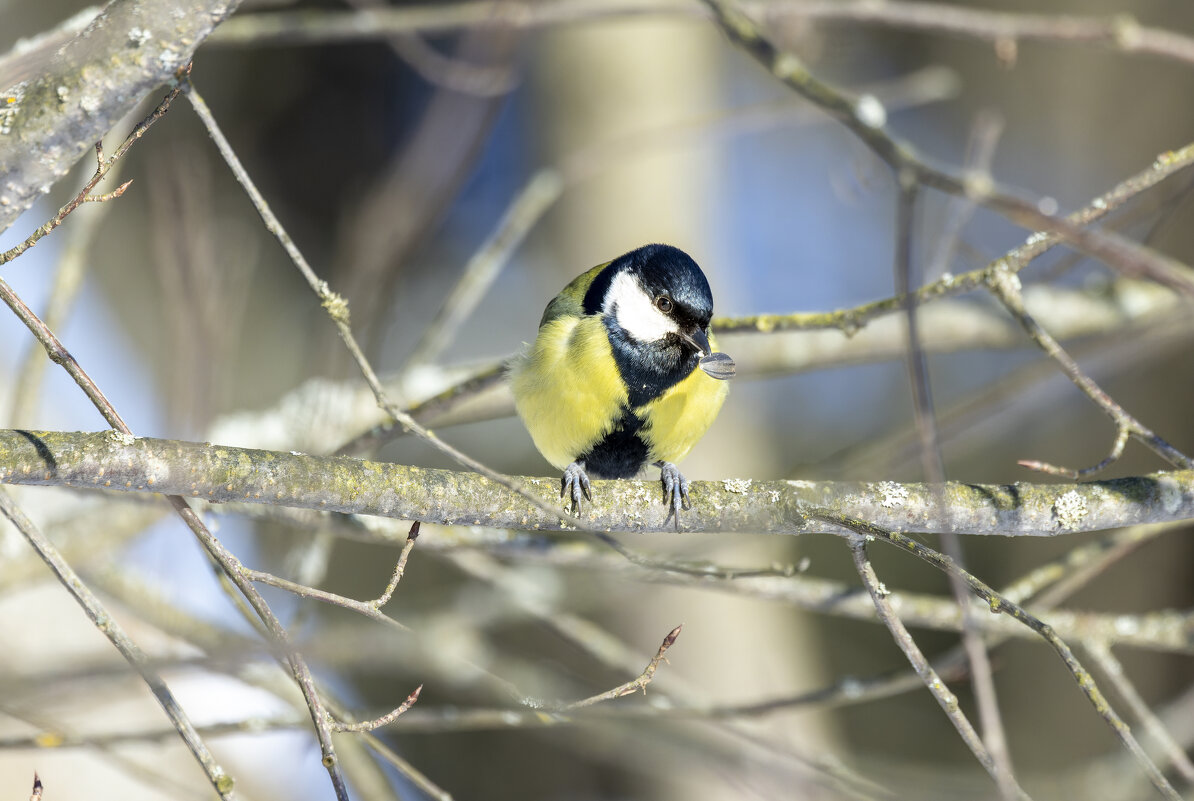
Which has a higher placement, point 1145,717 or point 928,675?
point 1145,717

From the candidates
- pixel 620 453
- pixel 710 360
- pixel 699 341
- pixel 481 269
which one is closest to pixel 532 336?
pixel 481 269

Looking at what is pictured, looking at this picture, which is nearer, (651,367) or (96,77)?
(96,77)

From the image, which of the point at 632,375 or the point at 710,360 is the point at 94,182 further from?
the point at 632,375

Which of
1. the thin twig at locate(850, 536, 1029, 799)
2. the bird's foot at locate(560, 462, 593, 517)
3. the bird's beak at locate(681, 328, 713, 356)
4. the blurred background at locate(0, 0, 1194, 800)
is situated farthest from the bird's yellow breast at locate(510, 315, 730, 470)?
the thin twig at locate(850, 536, 1029, 799)

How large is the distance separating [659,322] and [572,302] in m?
0.35

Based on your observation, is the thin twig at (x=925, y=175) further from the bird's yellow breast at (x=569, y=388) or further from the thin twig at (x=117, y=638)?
the thin twig at (x=117, y=638)

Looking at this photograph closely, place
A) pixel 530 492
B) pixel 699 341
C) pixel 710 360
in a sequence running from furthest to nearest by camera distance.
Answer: pixel 699 341 < pixel 710 360 < pixel 530 492

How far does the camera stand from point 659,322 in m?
2.04

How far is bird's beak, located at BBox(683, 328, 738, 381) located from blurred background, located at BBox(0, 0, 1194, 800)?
1.00ft

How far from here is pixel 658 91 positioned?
170 inches

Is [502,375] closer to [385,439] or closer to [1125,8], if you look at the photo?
[385,439]

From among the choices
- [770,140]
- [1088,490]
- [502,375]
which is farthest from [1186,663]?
[770,140]

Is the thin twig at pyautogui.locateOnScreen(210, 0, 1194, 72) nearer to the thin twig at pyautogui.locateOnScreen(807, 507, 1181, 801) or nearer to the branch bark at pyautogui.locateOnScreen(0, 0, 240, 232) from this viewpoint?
the branch bark at pyautogui.locateOnScreen(0, 0, 240, 232)

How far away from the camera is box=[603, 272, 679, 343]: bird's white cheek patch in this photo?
2035 millimetres
